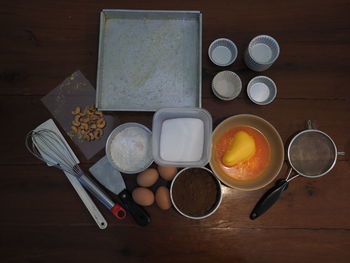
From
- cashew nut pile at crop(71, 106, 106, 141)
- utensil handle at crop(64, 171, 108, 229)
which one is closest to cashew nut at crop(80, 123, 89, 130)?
cashew nut pile at crop(71, 106, 106, 141)

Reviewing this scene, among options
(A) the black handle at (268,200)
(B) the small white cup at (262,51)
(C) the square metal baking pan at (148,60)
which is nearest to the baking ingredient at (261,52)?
(B) the small white cup at (262,51)

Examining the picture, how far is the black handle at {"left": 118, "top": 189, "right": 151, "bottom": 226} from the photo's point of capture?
21.0 inches

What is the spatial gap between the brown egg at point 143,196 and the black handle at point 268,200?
207 mm

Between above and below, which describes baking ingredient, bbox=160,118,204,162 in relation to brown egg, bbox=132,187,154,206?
above

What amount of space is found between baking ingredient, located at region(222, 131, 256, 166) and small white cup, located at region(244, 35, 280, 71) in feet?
0.49

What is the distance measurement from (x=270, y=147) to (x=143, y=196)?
27 cm

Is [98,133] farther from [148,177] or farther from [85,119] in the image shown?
[148,177]

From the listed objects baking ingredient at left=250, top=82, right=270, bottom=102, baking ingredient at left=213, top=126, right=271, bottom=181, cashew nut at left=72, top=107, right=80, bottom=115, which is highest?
baking ingredient at left=250, top=82, right=270, bottom=102

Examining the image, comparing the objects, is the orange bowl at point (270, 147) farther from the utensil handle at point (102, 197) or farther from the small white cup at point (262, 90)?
the utensil handle at point (102, 197)

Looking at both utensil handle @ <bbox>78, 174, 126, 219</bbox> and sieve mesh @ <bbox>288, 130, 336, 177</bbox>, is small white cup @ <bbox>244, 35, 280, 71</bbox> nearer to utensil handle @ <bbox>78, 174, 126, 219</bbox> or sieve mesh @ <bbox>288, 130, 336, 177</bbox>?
sieve mesh @ <bbox>288, 130, 336, 177</bbox>

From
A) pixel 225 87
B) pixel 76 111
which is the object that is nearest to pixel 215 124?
pixel 225 87

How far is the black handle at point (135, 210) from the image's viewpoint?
53 cm

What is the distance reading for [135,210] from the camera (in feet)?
1.75

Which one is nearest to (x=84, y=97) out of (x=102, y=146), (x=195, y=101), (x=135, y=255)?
(x=102, y=146)
